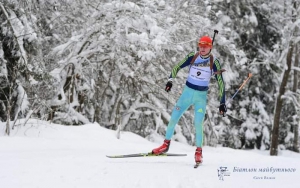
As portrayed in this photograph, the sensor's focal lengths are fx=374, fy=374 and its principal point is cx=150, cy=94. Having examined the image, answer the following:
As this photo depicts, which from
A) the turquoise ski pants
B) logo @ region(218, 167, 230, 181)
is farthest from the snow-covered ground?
the turquoise ski pants

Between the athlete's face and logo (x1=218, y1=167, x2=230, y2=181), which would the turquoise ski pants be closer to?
the athlete's face

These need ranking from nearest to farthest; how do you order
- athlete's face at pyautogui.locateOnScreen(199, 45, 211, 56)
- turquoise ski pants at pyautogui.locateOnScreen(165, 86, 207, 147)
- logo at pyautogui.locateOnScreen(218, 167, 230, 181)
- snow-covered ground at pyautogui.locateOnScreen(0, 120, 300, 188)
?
snow-covered ground at pyautogui.locateOnScreen(0, 120, 300, 188) → logo at pyautogui.locateOnScreen(218, 167, 230, 181) → athlete's face at pyautogui.locateOnScreen(199, 45, 211, 56) → turquoise ski pants at pyautogui.locateOnScreen(165, 86, 207, 147)

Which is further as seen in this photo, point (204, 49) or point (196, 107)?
point (196, 107)

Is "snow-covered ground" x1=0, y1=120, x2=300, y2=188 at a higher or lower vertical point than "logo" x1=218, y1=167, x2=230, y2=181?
lower

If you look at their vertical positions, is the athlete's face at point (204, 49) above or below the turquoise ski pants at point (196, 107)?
above

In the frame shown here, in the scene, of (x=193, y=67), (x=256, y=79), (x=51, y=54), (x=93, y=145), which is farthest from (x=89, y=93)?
(x=256, y=79)

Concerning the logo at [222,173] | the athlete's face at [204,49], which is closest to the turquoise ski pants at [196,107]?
the athlete's face at [204,49]

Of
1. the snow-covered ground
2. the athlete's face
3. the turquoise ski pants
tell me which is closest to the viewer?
the snow-covered ground

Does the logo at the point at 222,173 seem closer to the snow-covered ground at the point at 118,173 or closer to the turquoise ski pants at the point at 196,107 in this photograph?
the snow-covered ground at the point at 118,173

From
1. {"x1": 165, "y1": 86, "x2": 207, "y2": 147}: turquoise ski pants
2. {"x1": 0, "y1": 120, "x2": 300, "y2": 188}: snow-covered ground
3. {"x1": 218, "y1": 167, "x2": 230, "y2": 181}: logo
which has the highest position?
{"x1": 165, "y1": 86, "x2": 207, "y2": 147}: turquoise ski pants

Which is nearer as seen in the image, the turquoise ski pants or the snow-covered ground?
the snow-covered ground

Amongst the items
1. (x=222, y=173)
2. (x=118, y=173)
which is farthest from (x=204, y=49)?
(x=118, y=173)

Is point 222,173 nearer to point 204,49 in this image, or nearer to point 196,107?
point 196,107

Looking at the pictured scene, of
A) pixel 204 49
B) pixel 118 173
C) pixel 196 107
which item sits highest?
pixel 204 49
